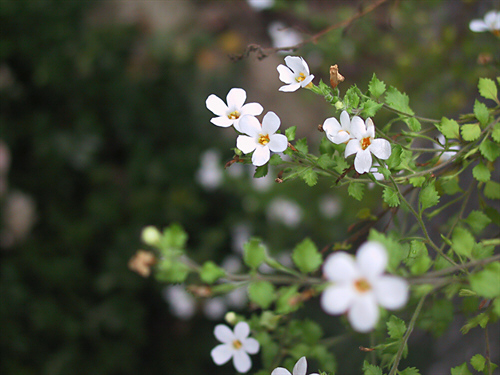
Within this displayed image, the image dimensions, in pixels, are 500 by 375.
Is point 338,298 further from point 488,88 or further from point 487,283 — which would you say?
point 488,88

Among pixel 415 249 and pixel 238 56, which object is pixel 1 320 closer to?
pixel 238 56

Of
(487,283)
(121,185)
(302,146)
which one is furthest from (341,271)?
(121,185)

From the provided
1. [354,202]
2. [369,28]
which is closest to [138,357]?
[354,202]

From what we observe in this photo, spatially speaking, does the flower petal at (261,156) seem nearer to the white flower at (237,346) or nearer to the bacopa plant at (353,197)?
the bacopa plant at (353,197)

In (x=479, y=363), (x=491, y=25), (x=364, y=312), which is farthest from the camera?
(x=491, y=25)

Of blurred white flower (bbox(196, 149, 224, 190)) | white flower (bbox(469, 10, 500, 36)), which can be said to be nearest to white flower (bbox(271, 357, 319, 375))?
white flower (bbox(469, 10, 500, 36))

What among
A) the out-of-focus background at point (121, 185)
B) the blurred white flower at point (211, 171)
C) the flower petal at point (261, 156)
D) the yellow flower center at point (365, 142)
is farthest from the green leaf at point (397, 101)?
the blurred white flower at point (211, 171)

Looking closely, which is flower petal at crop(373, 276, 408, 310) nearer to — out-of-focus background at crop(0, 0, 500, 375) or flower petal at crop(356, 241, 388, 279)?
flower petal at crop(356, 241, 388, 279)
